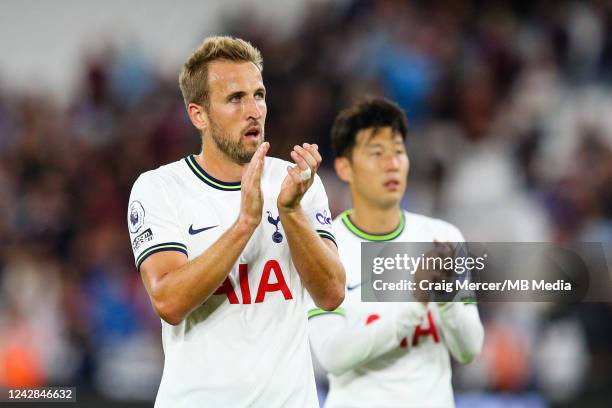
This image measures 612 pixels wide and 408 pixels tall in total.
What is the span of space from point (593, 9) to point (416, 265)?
522 cm

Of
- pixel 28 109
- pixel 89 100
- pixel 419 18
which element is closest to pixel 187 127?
pixel 89 100

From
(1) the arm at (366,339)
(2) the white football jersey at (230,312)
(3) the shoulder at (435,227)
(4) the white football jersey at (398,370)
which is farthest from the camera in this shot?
(3) the shoulder at (435,227)

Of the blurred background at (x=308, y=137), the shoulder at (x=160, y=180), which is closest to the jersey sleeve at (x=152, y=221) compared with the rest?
the shoulder at (x=160, y=180)

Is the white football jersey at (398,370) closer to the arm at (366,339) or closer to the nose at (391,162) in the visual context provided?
the arm at (366,339)

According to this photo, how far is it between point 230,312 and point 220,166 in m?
0.57

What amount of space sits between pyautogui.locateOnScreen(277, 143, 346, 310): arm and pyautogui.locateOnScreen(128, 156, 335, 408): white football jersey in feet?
0.57

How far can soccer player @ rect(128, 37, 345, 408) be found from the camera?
306 cm

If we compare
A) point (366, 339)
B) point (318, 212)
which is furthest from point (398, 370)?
point (318, 212)

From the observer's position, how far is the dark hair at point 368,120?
15.8 feet

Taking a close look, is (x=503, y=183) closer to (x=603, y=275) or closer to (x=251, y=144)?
(x=603, y=275)

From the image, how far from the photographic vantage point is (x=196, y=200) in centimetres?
341

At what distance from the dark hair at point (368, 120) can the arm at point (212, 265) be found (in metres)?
1.78

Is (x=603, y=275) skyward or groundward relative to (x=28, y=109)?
groundward

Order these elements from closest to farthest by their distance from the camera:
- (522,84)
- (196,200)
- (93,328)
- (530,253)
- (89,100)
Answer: (196,200), (530,253), (93,328), (522,84), (89,100)
